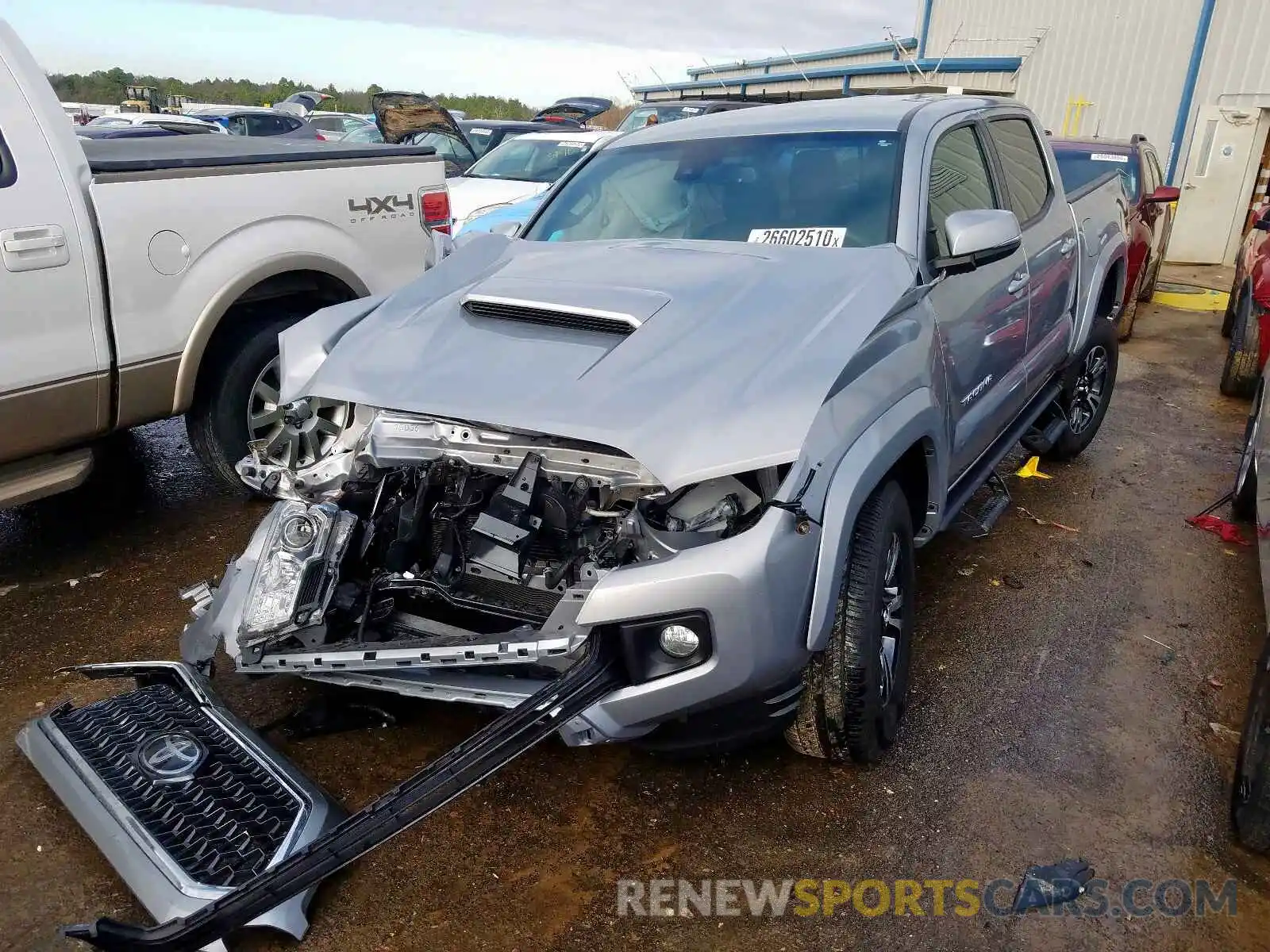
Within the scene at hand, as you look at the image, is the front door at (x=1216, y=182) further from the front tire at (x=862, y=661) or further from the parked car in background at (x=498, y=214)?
the front tire at (x=862, y=661)

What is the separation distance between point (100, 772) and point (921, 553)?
11.1 ft

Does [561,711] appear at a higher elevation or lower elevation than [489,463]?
lower

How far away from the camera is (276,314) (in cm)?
487

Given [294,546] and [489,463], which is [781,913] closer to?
[489,463]

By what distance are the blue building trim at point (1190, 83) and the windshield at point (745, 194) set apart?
44.4 ft

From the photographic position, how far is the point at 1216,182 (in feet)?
46.1

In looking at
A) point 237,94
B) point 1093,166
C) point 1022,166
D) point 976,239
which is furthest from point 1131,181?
point 237,94

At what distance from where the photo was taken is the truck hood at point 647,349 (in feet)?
7.85

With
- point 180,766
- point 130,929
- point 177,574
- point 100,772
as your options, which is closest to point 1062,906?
point 130,929

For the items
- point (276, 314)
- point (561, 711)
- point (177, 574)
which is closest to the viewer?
point (561, 711)

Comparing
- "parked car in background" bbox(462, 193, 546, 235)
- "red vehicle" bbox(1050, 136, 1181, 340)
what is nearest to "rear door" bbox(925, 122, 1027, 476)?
"red vehicle" bbox(1050, 136, 1181, 340)

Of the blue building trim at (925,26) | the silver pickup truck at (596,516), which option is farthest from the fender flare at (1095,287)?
the blue building trim at (925,26)

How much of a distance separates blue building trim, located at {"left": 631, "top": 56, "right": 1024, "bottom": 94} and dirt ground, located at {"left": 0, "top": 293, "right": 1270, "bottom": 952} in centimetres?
1496

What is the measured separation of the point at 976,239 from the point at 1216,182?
1364 centimetres
